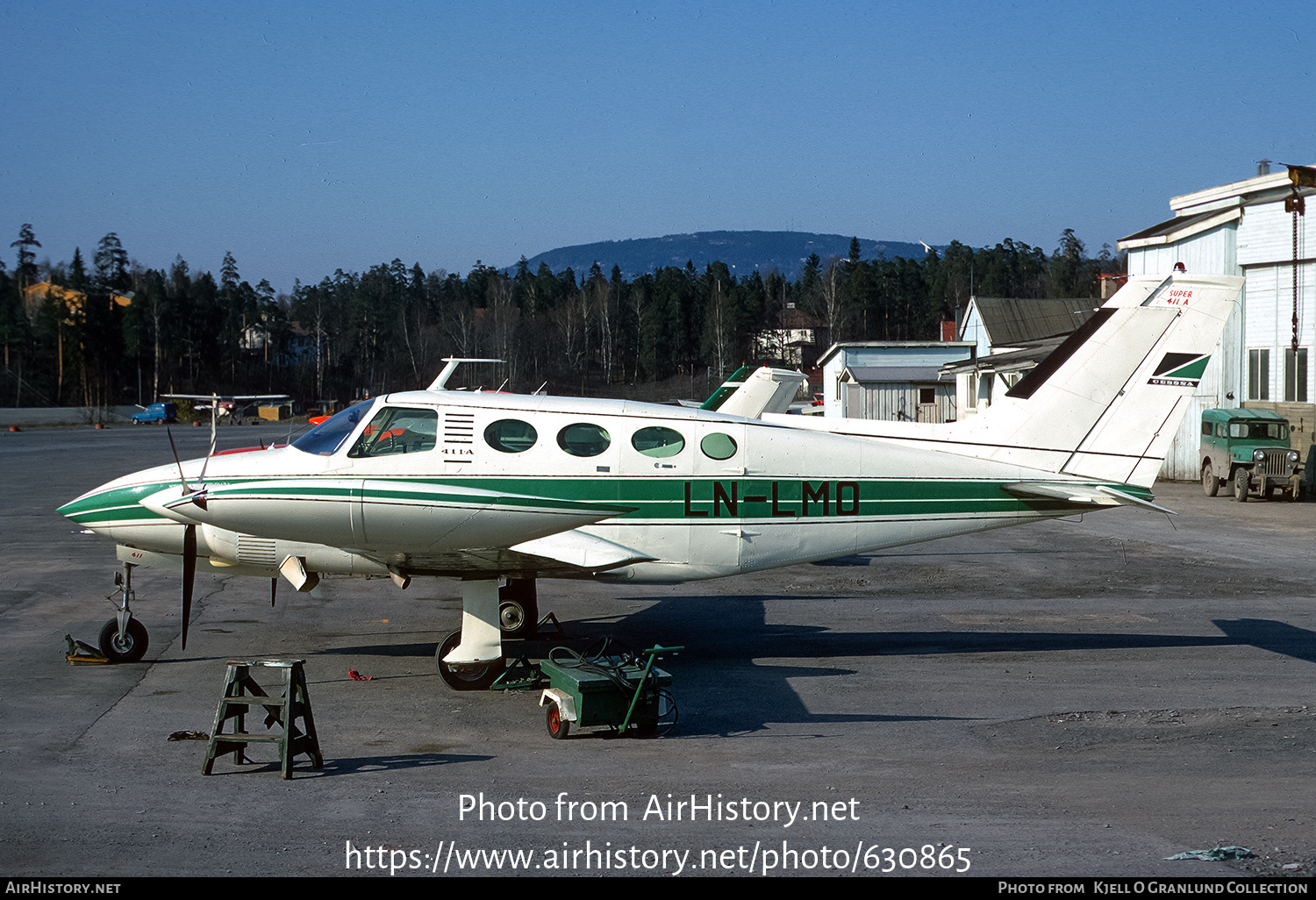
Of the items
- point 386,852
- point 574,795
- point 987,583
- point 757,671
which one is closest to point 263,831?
point 386,852

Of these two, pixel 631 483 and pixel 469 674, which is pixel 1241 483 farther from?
pixel 469 674

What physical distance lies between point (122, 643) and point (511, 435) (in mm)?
4939

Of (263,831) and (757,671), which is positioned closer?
(263,831)

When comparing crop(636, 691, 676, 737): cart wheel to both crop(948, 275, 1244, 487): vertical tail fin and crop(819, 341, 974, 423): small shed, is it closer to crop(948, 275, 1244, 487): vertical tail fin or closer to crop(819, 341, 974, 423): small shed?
crop(948, 275, 1244, 487): vertical tail fin

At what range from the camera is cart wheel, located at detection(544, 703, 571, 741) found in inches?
350

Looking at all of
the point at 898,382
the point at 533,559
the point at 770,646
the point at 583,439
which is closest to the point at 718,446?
the point at 583,439

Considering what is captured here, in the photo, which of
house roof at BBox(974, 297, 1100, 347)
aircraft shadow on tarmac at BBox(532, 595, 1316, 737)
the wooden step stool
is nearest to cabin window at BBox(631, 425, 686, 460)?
aircraft shadow on tarmac at BBox(532, 595, 1316, 737)

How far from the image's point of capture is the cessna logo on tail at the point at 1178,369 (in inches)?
463

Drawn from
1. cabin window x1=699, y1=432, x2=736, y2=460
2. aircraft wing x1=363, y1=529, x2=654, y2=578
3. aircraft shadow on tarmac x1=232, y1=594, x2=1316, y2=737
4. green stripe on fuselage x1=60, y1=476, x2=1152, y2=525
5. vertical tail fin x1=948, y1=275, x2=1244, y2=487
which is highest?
vertical tail fin x1=948, y1=275, x2=1244, y2=487

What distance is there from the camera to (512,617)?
13.0 metres

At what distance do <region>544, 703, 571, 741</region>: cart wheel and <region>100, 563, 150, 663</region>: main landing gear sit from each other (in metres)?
5.27

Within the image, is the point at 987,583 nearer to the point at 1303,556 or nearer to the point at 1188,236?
the point at 1303,556

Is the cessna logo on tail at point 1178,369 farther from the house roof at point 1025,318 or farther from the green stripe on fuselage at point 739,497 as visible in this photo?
the house roof at point 1025,318
